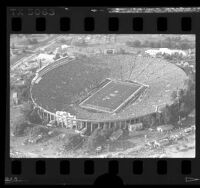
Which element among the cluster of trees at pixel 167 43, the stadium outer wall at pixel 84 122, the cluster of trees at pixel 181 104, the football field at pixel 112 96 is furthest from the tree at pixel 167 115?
the cluster of trees at pixel 167 43

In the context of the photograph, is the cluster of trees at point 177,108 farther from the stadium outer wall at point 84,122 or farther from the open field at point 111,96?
the open field at point 111,96

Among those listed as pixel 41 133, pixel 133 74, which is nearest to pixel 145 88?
pixel 133 74

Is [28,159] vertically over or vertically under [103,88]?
under

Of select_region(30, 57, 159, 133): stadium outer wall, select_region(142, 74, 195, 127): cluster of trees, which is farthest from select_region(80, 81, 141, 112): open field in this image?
select_region(142, 74, 195, 127): cluster of trees

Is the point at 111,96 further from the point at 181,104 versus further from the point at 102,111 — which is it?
the point at 181,104

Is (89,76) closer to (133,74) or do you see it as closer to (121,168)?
(133,74)

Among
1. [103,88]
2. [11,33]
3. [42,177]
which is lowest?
[42,177]

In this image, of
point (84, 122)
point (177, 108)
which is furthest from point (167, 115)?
point (84, 122)

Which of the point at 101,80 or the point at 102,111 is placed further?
the point at 101,80
